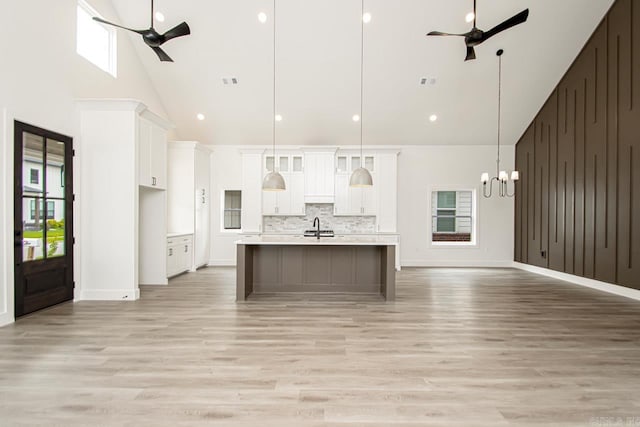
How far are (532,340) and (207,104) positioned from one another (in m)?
7.05

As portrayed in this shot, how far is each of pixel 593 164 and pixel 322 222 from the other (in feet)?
17.6

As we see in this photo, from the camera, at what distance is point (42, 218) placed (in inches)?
183

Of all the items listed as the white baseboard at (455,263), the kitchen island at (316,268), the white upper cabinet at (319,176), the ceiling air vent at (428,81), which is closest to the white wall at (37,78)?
the kitchen island at (316,268)

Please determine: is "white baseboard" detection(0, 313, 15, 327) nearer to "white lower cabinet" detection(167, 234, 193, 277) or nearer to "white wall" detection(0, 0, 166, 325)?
"white wall" detection(0, 0, 166, 325)

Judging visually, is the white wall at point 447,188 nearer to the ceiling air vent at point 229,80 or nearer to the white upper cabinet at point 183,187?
the ceiling air vent at point 229,80

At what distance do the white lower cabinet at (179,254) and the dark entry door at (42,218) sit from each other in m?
1.97

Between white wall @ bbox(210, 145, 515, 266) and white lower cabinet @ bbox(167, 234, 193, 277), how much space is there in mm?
1129

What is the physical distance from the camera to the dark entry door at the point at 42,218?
429 centimetres

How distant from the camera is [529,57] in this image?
6883mm

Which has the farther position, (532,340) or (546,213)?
(546,213)

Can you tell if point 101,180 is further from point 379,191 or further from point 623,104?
Answer: point 623,104

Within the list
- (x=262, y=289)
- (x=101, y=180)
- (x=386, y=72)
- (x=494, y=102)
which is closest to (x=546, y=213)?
(x=494, y=102)

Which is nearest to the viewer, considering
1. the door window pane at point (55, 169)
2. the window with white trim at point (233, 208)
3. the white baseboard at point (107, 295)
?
the door window pane at point (55, 169)

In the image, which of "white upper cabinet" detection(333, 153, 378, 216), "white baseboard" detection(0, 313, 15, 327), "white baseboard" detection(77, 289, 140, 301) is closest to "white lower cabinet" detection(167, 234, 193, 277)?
"white baseboard" detection(77, 289, 140, 301)
